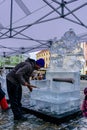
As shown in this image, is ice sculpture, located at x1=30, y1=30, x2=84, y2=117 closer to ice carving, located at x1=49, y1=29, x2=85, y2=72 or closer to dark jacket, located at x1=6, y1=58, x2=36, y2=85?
ice carving, located at x1=49, y1=29, x2=85, y2=72

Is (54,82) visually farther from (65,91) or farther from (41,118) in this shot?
(41,118)

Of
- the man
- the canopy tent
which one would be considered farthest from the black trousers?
the canopy tent

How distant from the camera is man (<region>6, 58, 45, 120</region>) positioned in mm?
4559

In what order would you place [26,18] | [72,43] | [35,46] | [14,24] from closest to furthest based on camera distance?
[72,43] → [26,18] → [14,24] → [35,46]

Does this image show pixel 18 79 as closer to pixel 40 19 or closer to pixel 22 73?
pixel 22 73

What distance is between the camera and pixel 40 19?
7.64 meters

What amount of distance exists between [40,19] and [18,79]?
3.54 m

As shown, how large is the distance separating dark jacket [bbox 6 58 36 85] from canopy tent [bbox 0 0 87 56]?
212 cm

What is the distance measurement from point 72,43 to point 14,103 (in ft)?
7.29

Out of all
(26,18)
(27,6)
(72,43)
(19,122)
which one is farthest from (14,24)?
(19,122)

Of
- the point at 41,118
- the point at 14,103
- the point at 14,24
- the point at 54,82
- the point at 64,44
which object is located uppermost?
the point at 14,24

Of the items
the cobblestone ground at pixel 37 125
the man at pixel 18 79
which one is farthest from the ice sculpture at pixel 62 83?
the man at pixel 18 79

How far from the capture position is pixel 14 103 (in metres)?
4.83

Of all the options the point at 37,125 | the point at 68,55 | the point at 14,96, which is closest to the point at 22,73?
the point at 14,96
